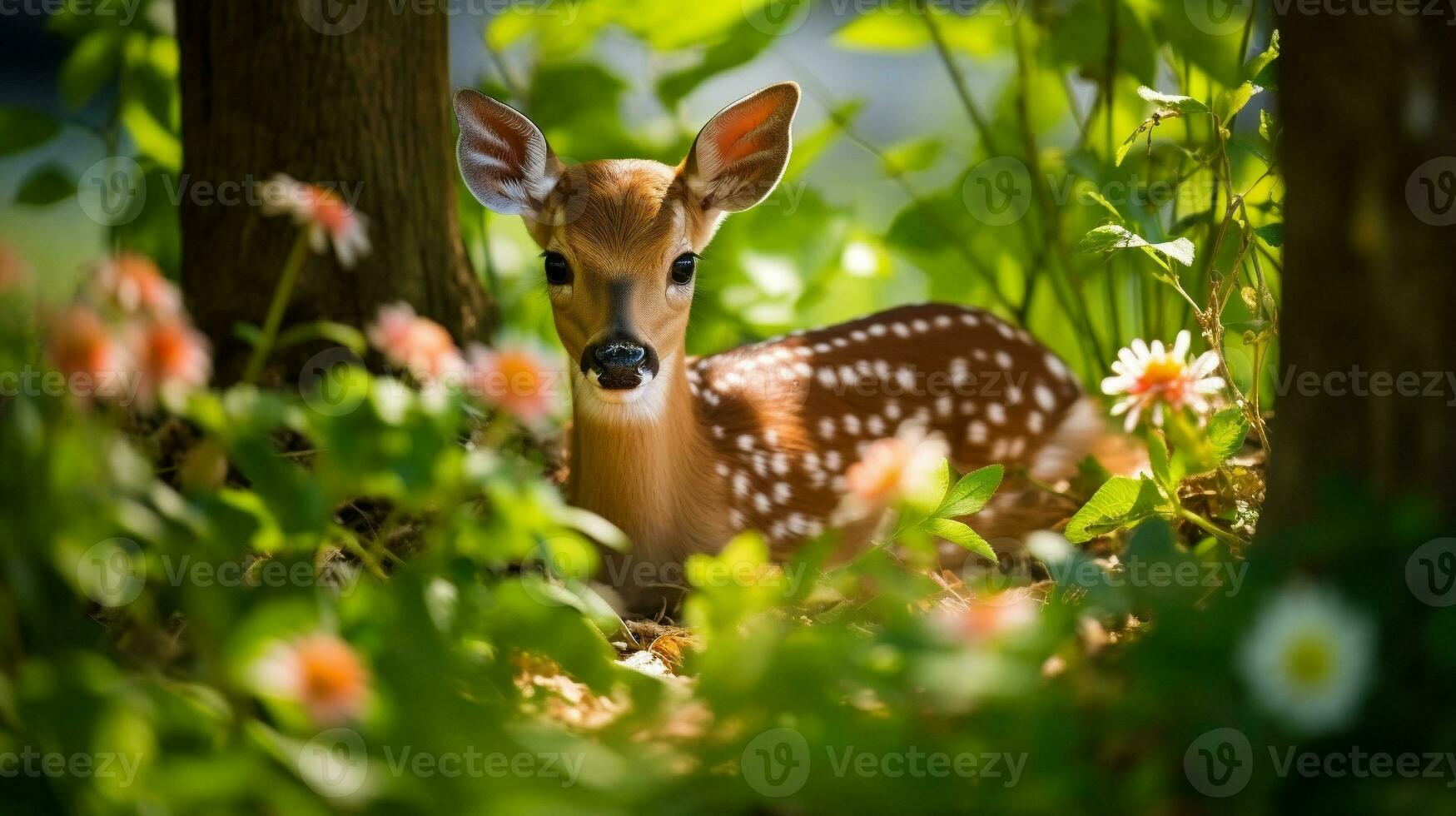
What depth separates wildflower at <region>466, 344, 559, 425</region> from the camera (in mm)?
1355

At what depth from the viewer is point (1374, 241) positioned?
1255 mm

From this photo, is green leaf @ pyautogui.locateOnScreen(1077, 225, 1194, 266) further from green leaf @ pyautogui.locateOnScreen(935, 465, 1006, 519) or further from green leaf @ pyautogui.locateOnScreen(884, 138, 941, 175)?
green leaf @ pyautogui.locateOnScreen(884, 138, 941, 175)

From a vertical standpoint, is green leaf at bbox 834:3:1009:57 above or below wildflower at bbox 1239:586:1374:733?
above

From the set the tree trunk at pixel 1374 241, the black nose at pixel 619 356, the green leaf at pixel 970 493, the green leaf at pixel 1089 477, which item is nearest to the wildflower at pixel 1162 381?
the green leaf at pixel 970 493

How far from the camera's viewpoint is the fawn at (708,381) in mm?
2326

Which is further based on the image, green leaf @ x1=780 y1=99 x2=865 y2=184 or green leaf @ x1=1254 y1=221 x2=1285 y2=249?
green leaf @ x1=780 y1=99 x2=865 y2=184

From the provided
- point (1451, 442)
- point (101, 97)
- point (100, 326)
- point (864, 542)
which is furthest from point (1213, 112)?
point (101, 97)

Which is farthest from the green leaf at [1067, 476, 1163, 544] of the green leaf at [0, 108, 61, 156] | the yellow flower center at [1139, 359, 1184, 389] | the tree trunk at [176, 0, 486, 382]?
the green leaf at [0, 108, 61, 156]

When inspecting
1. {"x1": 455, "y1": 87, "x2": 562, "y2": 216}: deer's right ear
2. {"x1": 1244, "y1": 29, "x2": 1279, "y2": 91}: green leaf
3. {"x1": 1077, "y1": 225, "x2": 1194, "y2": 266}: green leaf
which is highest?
{"x1": 1244, "y1": 29, "x2": 1279, "y2": 91}: green leaf

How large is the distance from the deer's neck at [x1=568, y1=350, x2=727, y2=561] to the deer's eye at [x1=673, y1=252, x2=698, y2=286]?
0.44 ft

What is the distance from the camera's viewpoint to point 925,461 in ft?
4.71

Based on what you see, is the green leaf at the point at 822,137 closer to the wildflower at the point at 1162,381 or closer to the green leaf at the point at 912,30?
the green leaf at the point at 912,30

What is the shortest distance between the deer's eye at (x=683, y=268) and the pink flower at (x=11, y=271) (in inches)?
48.9

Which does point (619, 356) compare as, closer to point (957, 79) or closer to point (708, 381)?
point (708, 381)
